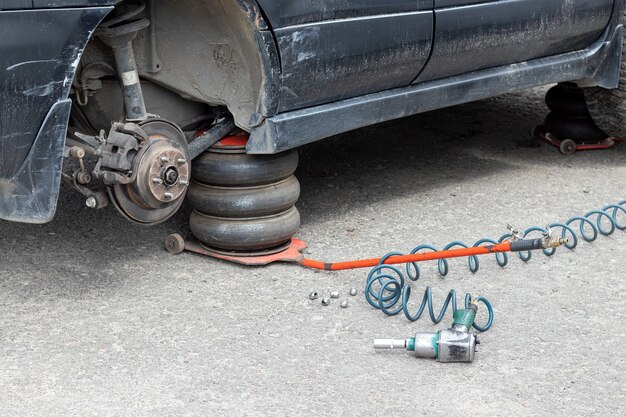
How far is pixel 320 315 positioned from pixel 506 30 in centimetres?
161

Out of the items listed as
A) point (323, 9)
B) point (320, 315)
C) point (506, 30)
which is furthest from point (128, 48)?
point (506, 30)

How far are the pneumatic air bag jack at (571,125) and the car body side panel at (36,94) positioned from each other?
2957mm

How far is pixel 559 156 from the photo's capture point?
538 centimetres

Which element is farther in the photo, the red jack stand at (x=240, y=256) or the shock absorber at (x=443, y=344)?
the red jack stand at (x=240, y=256)

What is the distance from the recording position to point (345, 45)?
376 cm

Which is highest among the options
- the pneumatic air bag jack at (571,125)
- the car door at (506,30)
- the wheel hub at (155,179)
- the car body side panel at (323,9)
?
the car body side panel at (323,9)

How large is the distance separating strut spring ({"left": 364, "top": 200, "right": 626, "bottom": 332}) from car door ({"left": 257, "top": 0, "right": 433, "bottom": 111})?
2.15ft

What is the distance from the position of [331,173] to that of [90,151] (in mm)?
1722

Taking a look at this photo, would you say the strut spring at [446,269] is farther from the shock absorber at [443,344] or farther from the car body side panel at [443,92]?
the car body side panel at [443,92]

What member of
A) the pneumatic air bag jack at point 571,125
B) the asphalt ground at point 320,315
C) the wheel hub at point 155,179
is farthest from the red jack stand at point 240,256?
the pneumatic air bag jack at point 571,125

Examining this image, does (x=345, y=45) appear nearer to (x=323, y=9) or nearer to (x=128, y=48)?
(x=323, y=9)

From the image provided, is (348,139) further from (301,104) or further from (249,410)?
(249,410)

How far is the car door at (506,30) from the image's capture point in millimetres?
4133

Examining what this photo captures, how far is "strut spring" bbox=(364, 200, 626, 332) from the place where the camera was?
11.2 ft
